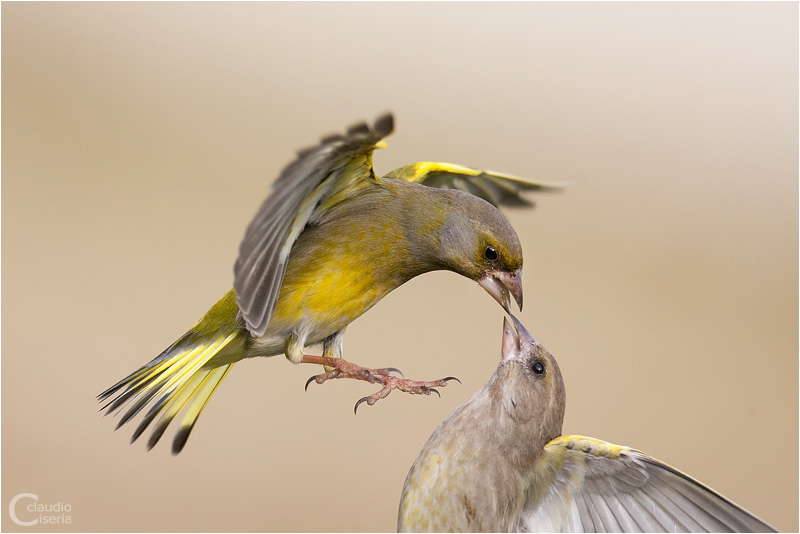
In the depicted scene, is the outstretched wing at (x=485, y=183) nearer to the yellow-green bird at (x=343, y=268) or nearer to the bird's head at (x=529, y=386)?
the yellow-green bird at (x=343, y=268)

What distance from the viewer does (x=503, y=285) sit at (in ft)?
5.67

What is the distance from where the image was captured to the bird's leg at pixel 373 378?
1.75m

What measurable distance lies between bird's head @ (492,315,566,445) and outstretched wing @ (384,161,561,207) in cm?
56

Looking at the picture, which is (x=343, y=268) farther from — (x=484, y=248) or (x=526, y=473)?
(x=526, y=473)

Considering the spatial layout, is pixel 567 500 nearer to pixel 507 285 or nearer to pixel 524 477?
Answer: pixel 524 477

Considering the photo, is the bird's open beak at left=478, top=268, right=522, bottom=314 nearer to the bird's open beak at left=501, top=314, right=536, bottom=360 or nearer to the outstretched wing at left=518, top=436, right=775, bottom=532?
the bird's open beak at left=501, top=314, right=536, bottom=360

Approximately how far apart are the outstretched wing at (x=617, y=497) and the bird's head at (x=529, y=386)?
7 centimetres

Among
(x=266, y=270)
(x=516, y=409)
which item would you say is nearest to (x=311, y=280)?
(x=266, y=270)

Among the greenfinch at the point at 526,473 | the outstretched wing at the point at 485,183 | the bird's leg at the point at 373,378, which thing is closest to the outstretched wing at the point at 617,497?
the greenfinch at the point at 526,473

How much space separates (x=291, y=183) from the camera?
1.43m

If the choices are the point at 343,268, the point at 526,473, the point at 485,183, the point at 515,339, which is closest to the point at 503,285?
the point at 515,339

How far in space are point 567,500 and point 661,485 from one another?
0.25 meters

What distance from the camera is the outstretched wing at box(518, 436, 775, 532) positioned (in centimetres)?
165

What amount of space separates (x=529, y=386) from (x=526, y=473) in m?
0.22
